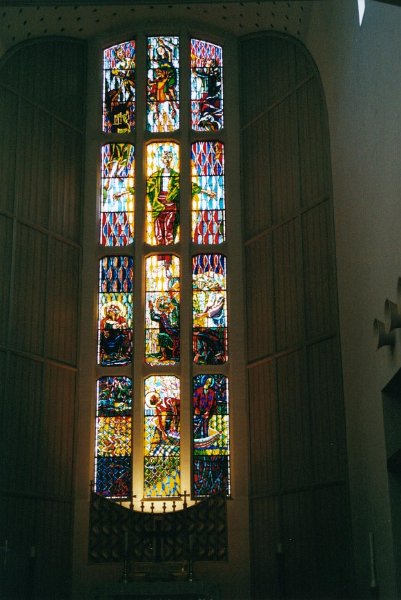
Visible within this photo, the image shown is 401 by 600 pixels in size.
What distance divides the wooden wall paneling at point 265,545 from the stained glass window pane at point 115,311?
325 centimetres

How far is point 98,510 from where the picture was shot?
1375 centimetres

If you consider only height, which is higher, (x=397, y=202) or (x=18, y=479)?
(x=397, y=202)

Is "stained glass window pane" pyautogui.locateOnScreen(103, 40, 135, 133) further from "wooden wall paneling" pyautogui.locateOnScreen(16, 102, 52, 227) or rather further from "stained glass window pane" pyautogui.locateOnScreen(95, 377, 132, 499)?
"stained glass window pane" pyautogui.locateOnScreen(95, 377, 132, 499)

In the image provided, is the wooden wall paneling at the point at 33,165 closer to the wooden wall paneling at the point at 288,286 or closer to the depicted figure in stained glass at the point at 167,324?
the depicted figure in stained glass at the point at 167,324

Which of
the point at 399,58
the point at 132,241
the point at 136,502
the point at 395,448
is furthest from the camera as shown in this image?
the point at 132,241

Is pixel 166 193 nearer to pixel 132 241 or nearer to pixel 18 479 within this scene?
pixel 132 241

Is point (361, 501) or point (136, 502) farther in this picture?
point (136, 502)

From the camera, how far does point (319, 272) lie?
13.6 metres

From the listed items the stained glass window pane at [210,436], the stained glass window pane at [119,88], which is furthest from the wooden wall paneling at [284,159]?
the stained glass window pane at [210,436]

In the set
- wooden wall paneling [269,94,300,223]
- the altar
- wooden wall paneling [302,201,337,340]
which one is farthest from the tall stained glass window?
wooden wall paneling [302,201,337,340]

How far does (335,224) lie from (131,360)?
400cm

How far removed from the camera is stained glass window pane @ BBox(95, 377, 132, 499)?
1423 cm

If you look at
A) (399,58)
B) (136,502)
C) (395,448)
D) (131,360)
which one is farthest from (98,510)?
(399,58)

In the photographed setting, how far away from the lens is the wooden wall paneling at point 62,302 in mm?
14320
